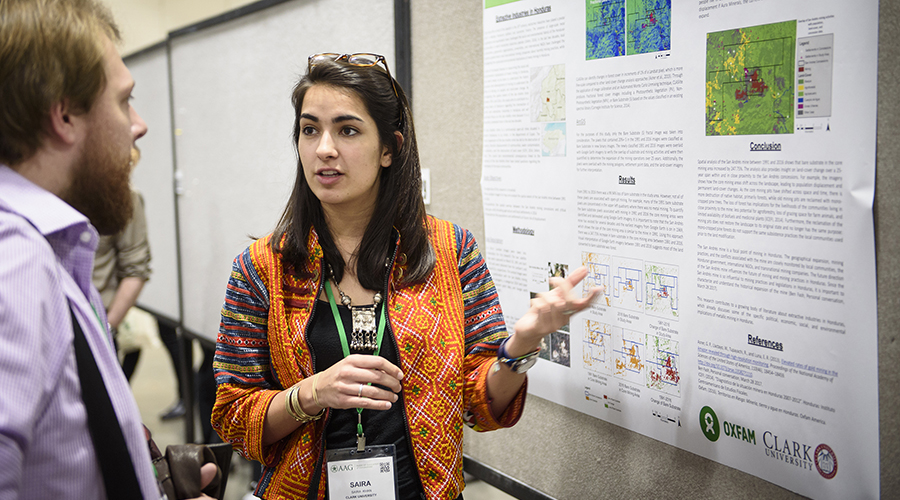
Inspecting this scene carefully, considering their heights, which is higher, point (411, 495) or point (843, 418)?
point (843, 418)

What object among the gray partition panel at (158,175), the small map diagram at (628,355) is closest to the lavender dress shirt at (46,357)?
the small map diagram at (628,355)

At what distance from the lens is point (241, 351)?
1197 millimetres

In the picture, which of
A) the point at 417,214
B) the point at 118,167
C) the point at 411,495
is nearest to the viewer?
the point at 118,167

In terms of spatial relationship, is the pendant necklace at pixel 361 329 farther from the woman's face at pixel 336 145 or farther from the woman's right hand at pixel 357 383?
the woman's face at pixel 336 145

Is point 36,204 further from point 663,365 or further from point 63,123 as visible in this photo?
point 663,365

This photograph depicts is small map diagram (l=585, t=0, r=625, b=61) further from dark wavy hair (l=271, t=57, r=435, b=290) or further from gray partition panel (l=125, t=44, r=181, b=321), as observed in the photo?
gray partition panel (l=125, t=44, r=181, b=321)

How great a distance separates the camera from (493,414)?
4.10ft

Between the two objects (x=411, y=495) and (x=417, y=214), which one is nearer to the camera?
(x=411, y=495)

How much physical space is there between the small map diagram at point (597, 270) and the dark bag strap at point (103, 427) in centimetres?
103

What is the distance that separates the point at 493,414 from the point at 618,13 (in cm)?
91

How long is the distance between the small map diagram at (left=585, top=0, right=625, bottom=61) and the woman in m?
0.47

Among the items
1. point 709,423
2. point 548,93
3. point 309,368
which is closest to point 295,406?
point 309,368

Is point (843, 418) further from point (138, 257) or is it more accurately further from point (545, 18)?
point (138, 257)

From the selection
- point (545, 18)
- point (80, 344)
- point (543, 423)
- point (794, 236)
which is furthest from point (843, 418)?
point (80, 344)
